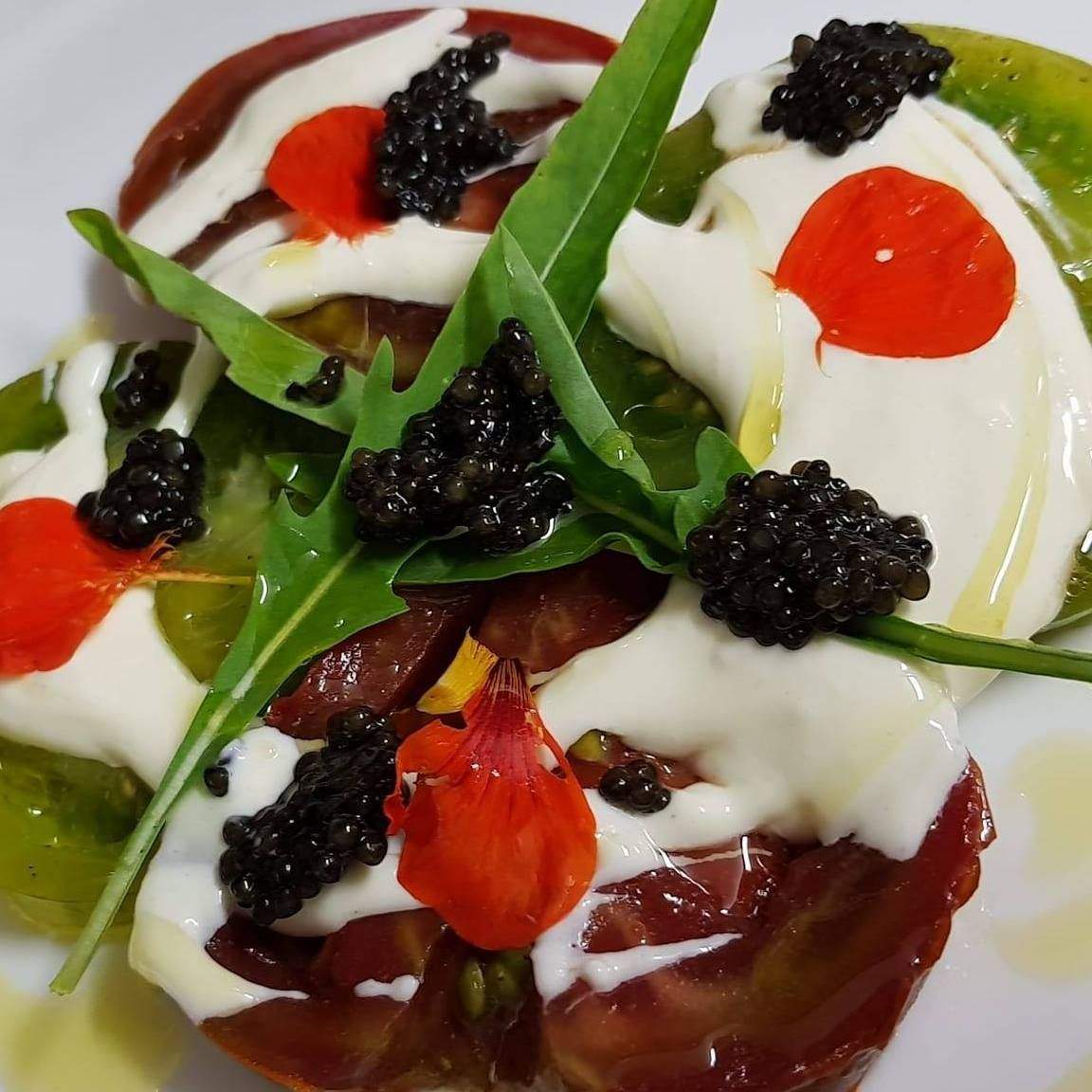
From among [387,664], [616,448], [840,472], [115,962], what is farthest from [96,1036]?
[840,472]

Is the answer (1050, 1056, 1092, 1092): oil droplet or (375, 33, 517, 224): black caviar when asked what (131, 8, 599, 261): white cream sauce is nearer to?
(375, 33, 517, 224): black caviar

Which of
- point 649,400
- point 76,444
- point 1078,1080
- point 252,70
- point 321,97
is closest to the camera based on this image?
point 1078,1080

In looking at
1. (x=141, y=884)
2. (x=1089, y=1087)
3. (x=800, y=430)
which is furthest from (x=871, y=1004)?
(x=141, y=884)

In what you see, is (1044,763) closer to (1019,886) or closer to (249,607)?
(1019,886)

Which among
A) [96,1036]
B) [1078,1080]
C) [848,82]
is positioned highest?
[848,82]

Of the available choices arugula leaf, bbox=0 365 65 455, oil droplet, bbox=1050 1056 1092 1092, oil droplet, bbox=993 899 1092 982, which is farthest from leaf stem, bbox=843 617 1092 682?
arugula leaf, bbox=0 365 65 455

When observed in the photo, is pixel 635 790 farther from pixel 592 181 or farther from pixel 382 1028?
pixel 592 181
